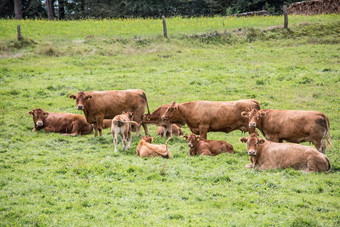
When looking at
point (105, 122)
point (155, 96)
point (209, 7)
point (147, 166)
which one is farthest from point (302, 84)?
point (209, 7)

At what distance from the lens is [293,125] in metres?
13.0

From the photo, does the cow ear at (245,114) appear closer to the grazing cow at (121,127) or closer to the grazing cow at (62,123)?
the grazing cow at (121,127)

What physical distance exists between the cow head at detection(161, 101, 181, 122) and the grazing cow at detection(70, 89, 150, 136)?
1505 millimetres

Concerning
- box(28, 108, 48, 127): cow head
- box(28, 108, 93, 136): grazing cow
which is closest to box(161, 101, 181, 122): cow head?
box(28, 108, 93, 136): grazing cow

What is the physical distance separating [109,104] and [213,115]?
456 cm

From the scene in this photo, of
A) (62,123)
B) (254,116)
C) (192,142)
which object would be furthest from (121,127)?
(254,116)

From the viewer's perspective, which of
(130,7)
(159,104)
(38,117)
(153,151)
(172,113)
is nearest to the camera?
(153,151)

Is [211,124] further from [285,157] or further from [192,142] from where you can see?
[285,157]

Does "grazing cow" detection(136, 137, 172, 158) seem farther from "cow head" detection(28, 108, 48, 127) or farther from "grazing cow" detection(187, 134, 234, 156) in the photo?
"cow head" detection(28, 108, 48, 127)

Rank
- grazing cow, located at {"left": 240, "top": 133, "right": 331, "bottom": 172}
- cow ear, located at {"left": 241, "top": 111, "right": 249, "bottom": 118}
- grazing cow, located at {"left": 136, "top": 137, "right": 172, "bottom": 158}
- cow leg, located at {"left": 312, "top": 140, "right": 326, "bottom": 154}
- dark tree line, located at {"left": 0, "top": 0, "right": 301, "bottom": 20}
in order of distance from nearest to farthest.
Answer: grazing cow, located at {"left": 240, "top": 133, "right": 331, "bottom": 172} → cow leg, located at {"left": 312, "top": 140, "right": 326, "bottom": 154} → grazing cow, located at {"left": 136, "top": 137, "right": 172, "bottom": 158} → cow ear, located at {"left": 241, "top": 111, "right": 249, "bottom": 118} → dark tree line, located at {"left": 0, "top": 0, "right": 301, "bottom": 20}

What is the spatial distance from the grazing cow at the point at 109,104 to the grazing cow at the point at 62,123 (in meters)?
0.63

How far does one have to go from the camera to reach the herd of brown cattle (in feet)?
38.5

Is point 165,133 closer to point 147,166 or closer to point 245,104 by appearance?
point 245,104

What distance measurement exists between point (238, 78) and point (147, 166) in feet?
44.9
